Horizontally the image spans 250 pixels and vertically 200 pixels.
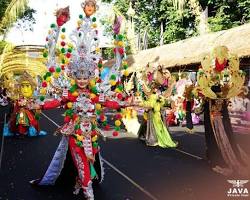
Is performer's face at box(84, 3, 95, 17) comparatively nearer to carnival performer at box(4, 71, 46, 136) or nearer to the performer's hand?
the performer's hand

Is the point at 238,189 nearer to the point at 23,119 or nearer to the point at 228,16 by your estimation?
the point at 23,119

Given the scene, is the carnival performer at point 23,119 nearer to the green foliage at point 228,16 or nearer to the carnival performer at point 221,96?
the carnival performer at point 221,96

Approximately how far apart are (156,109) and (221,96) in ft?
12.1

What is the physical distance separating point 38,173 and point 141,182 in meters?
1.98

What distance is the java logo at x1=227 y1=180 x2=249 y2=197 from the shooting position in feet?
22.1

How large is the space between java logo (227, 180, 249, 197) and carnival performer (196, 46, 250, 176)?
33.8 inches

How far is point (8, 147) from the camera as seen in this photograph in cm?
1175

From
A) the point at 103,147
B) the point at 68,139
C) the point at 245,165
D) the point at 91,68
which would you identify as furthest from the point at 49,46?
the point at 103,147

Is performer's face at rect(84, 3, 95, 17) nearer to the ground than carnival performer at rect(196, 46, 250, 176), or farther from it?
farther from it

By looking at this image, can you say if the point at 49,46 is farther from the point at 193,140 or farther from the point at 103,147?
the point at 193,140

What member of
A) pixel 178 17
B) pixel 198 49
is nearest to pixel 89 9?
pixel 198 49

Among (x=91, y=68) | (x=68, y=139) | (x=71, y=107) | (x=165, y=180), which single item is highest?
(x=91, y=68)

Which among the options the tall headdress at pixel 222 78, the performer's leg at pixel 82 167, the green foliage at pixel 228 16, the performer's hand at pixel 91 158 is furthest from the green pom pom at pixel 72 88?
the green foliage at pixel 228 16

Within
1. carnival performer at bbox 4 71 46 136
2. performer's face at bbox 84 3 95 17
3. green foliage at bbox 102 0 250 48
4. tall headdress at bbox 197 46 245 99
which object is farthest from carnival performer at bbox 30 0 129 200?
green foliage at bbox 102 0 250 48
